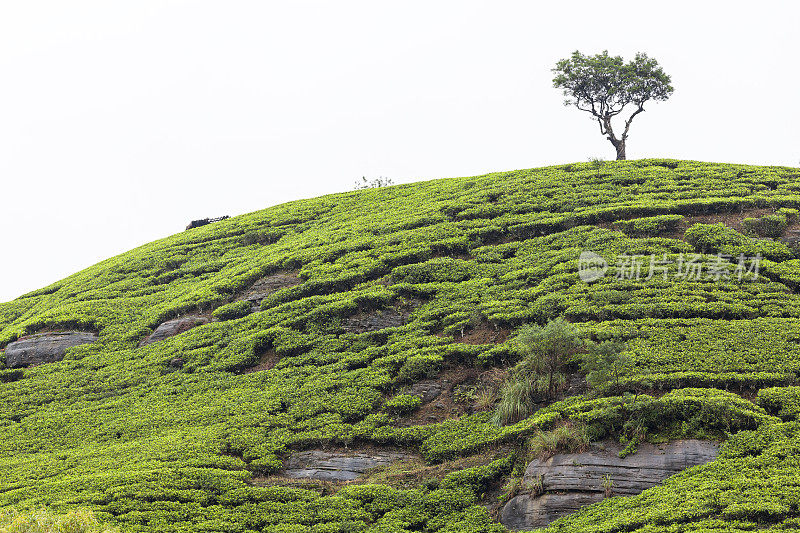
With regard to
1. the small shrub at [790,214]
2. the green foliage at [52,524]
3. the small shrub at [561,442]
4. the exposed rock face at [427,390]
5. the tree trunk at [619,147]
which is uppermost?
the tree trunk at [619,147]

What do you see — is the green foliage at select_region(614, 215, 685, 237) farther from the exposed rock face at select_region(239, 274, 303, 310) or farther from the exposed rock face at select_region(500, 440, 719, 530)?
the exposed rock face at select_region(239, 274, 303, 310)

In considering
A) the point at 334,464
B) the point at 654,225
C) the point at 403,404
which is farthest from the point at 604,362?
the point at 654,225

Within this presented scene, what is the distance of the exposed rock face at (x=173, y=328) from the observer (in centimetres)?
3011

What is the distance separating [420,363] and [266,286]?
12.1 metres

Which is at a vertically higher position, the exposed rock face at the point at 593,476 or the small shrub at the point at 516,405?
the small shrub at the point at 516,405

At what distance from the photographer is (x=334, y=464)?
1933 centimetres

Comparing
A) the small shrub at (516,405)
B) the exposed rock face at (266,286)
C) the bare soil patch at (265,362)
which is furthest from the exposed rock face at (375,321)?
the small shrub at (516,405)

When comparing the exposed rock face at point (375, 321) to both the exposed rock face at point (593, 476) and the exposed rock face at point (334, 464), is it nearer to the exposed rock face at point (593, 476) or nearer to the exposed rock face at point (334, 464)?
the exposed rock face at point (334, 464)

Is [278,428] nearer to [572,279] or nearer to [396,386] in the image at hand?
[396,386]

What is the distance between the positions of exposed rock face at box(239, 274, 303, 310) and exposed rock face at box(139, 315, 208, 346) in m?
2.38

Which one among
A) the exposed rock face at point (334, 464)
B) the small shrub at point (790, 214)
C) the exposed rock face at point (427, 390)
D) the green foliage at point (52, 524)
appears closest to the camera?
the green foliage at point (52, 524)

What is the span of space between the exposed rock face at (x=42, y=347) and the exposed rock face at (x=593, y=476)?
23.5m

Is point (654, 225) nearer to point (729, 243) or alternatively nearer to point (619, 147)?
point (729, 243)

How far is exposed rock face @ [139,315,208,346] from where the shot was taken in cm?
3011
